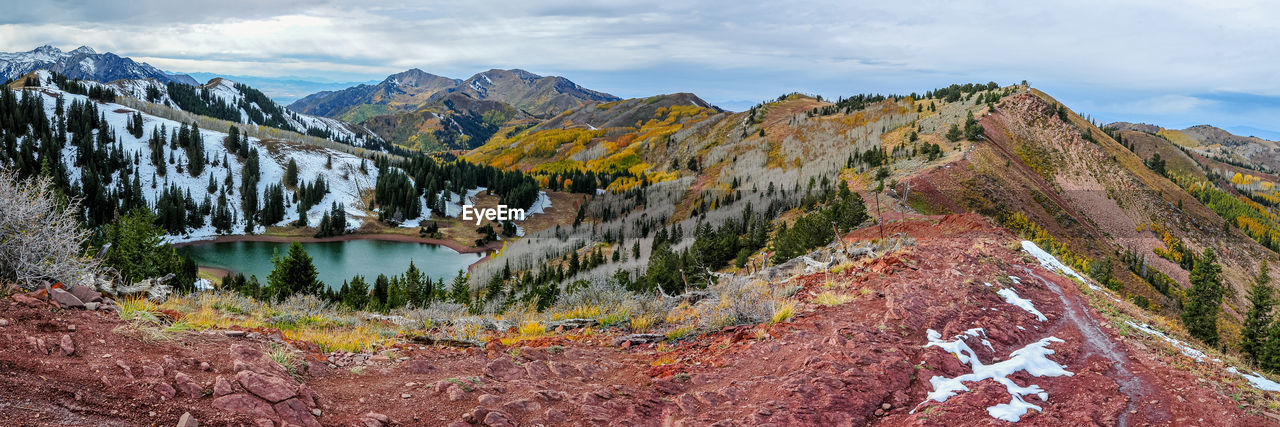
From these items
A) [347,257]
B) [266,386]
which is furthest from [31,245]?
[347,257]

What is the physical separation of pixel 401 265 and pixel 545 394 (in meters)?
88.2

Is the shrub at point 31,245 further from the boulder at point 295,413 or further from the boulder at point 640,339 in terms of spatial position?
the boulder at point 640,339

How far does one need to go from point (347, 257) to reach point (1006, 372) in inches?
3954

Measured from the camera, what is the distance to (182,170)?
397ft

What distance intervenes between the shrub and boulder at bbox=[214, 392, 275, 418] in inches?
235

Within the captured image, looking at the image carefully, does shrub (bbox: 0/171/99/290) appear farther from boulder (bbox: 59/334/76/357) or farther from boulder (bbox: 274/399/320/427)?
boulder (bbox: 274/399/320/427)

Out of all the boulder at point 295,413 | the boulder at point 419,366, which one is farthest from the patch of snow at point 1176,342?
the boulder at point 295,413

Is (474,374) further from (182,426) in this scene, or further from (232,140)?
(232,140)

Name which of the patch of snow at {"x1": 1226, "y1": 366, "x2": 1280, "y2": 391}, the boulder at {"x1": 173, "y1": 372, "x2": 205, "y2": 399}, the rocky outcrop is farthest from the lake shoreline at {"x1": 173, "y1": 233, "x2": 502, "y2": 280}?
the patch of snow at {"x1": 1226, "y1": 366, "x2": 1280, "y2": 391}

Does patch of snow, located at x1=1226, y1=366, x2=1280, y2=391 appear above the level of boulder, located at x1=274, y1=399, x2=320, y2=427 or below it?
below

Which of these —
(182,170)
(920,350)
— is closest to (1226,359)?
(920,350)

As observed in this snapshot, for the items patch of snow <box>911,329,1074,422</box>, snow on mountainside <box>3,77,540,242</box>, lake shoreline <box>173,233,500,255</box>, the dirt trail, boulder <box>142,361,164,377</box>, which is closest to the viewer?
boulder <box>142,361,164,377</box>

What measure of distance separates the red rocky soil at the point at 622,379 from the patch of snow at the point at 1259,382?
1.20 m

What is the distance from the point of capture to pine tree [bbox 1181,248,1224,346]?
119ft
